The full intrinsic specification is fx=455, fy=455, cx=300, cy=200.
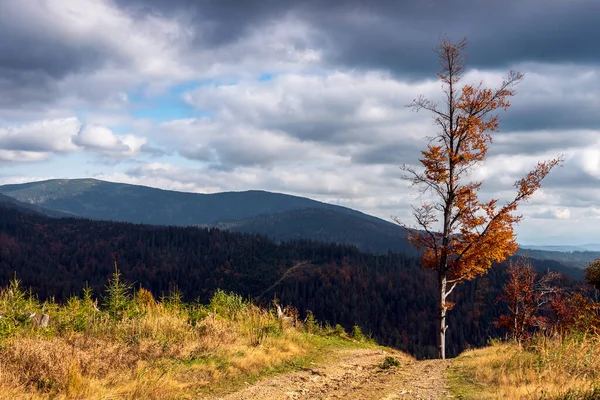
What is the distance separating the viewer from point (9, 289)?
13094 millimetres

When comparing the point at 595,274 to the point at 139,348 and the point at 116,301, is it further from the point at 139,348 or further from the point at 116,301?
the point at 139,348

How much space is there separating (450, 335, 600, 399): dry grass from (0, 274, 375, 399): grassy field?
4669 millimetres

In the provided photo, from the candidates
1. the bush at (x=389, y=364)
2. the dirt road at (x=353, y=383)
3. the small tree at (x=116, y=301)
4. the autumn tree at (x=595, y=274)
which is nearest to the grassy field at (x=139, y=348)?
the small tree at (x=116, y=301)

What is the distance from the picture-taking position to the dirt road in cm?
978

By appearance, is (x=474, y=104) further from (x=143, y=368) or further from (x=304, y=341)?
(x=143, y=368)

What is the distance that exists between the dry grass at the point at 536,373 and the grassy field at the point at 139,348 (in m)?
4.67

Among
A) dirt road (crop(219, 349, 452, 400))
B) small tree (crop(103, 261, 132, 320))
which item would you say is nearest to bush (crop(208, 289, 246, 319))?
small tree (crop(103, 261, 132, 320))

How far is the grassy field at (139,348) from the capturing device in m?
8.68

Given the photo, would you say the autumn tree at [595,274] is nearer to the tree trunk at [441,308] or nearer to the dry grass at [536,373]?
the tree trunk at [441,308]

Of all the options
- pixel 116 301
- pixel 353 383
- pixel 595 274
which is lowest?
pixel 353 383

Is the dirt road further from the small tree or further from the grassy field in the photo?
the small tree

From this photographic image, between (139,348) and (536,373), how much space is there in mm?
9658

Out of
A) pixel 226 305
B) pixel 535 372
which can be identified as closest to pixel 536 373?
pixel 535 372

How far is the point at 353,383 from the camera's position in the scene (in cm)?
1112
